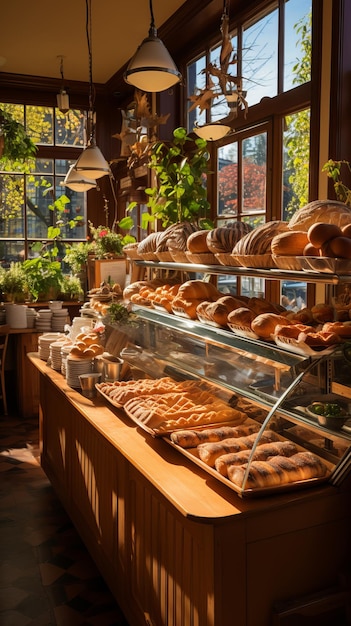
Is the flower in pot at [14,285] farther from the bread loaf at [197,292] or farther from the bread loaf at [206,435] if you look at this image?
the bread loaf at [206,435]

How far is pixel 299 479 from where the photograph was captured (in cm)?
200

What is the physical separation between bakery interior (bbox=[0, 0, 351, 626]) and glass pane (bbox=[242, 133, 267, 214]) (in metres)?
0.03

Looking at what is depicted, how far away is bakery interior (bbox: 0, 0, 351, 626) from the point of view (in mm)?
1992

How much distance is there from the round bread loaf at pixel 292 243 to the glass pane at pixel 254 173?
2.50 meters

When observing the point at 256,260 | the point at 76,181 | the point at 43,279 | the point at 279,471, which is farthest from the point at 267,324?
the point at 43,279

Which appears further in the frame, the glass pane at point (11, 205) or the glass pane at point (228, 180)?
the glass pane at point (11, 205)

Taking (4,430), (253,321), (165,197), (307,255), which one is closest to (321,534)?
(253,321)

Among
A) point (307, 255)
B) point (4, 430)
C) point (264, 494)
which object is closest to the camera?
point (264, 494)

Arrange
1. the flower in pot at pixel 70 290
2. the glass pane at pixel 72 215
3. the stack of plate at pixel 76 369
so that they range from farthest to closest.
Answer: the glass pane at pixel 72 215 → the flower in pot at pixel 70 290 → the stack of plate at pixel 76 369

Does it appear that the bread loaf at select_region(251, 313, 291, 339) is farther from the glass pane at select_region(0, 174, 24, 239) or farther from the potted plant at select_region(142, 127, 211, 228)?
the glass pane at select_region(0, 174, 24, 239)

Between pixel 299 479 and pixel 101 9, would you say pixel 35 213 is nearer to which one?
pixel 101 9

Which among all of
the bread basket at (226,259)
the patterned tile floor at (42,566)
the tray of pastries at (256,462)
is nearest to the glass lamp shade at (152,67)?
the bread basket at (226,259)

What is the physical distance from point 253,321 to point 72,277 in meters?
5.19

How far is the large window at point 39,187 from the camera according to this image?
24.7 feet
